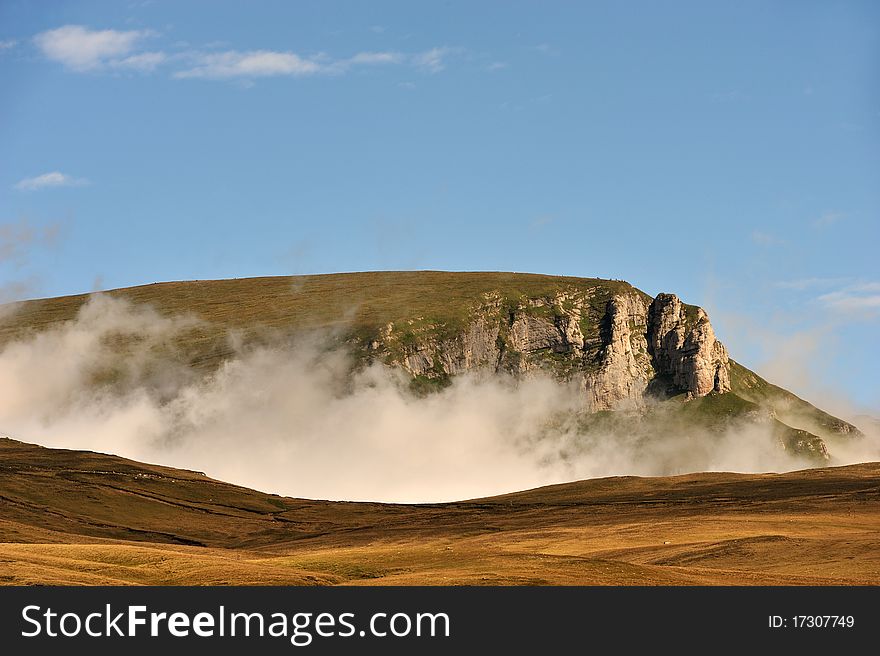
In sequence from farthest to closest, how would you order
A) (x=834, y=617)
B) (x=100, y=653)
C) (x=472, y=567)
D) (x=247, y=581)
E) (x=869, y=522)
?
(x=869, y=522) < (x=472, y=567) < (x=247, y=581) < (x=834, y=617) < (x=100, y=653)

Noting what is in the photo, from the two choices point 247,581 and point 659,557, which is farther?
point 659,557

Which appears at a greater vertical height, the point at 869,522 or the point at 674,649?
the point at 869,522

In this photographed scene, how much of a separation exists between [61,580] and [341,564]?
29917mm

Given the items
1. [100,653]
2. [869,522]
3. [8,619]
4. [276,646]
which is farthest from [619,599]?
[869,522]

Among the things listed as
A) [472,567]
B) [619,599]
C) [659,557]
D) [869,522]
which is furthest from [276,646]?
[869,522]

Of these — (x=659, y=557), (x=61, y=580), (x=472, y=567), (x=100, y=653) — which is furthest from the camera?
(x=659, y=557)

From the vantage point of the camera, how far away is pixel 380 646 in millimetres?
62062

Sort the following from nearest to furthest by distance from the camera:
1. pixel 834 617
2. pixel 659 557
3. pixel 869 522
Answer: pixel 834 617 < pixel 659 557 < pixel 869 522

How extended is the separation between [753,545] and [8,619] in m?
113

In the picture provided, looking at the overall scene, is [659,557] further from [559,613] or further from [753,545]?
[559,613]

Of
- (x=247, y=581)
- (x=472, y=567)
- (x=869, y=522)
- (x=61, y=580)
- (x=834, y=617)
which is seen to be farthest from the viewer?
(x=869, y=522)

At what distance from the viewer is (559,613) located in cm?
6894

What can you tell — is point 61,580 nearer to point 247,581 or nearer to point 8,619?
point 247,581

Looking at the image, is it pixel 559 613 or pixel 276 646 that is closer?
pixel 276 646
